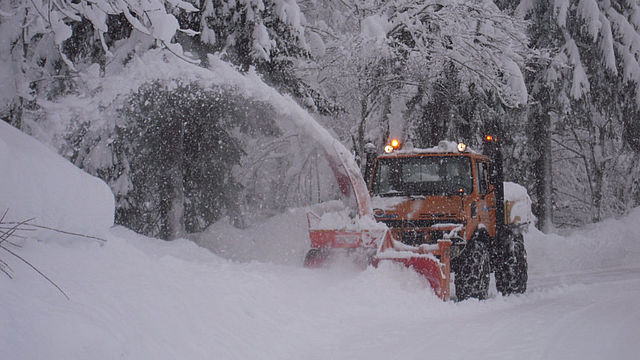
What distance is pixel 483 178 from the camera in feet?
30.0

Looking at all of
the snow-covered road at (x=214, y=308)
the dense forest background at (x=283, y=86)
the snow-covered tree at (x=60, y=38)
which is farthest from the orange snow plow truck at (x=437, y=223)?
the snow-covered tree at (x=60, y=38)

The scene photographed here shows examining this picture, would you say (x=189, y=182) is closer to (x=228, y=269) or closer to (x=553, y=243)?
(x=228, y=269)

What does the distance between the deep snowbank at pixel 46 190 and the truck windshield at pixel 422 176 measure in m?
4.83

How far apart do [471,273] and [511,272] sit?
4.74 ft

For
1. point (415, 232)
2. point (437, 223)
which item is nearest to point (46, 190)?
point (415, 232)

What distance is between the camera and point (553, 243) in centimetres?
1490

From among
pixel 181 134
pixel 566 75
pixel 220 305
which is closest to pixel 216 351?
pixel 220 305

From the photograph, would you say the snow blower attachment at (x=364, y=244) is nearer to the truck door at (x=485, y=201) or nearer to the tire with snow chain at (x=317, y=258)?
the tire with snow chain at (x=317, y=258)

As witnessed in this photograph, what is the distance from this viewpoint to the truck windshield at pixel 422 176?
8.78 meters

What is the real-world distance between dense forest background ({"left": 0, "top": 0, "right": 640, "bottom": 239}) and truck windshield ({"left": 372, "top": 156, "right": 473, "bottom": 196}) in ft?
1.90

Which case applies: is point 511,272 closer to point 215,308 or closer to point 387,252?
point 387,252

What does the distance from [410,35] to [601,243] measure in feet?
23.9

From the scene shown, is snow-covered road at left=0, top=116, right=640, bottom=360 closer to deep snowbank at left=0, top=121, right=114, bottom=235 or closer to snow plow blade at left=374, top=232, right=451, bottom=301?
deep snowbank at left=0, top=121, right=114, bottom=235

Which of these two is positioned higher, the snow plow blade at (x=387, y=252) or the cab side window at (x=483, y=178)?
the cab side window at (x=483, y=178)
